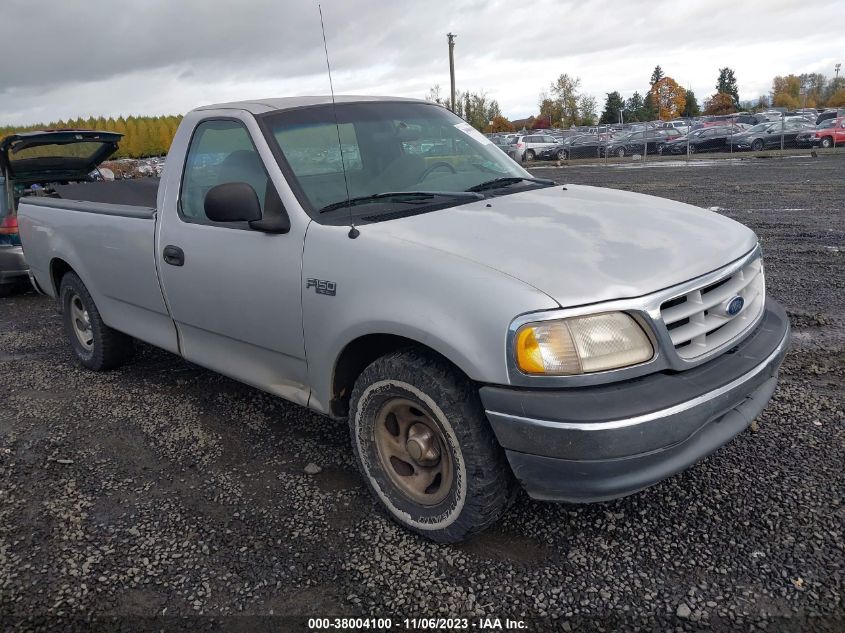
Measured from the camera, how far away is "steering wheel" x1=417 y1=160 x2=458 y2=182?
143 inches

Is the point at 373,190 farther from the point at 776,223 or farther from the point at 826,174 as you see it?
the point at 826,174

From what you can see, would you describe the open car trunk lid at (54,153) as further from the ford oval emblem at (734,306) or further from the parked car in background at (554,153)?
the parked car in background at (554,153)

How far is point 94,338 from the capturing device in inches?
204

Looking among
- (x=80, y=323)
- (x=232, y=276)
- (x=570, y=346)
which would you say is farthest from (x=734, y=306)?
(x=80, y=323)

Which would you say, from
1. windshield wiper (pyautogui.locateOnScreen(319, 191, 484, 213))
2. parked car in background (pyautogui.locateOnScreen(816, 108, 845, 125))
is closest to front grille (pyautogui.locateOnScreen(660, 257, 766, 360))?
windshield wiper (pyautogui.locateOnScreen(319, 191, 484, 213))

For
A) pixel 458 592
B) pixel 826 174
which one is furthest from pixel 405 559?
pixel 826 174

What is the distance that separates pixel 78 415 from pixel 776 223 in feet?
29.5

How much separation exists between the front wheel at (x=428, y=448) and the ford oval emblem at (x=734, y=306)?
3.57 feet

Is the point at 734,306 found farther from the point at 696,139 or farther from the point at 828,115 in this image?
the point at 696,139

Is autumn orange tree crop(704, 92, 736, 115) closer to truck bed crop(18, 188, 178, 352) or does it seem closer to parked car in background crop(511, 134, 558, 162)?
parked car in background crop(511, 134, 558, 162)

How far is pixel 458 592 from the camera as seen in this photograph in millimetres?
2654

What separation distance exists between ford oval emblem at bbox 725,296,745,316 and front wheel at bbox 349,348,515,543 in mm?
1088

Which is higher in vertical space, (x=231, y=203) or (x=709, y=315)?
(x=231, y=203)

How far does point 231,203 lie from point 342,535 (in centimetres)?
155
